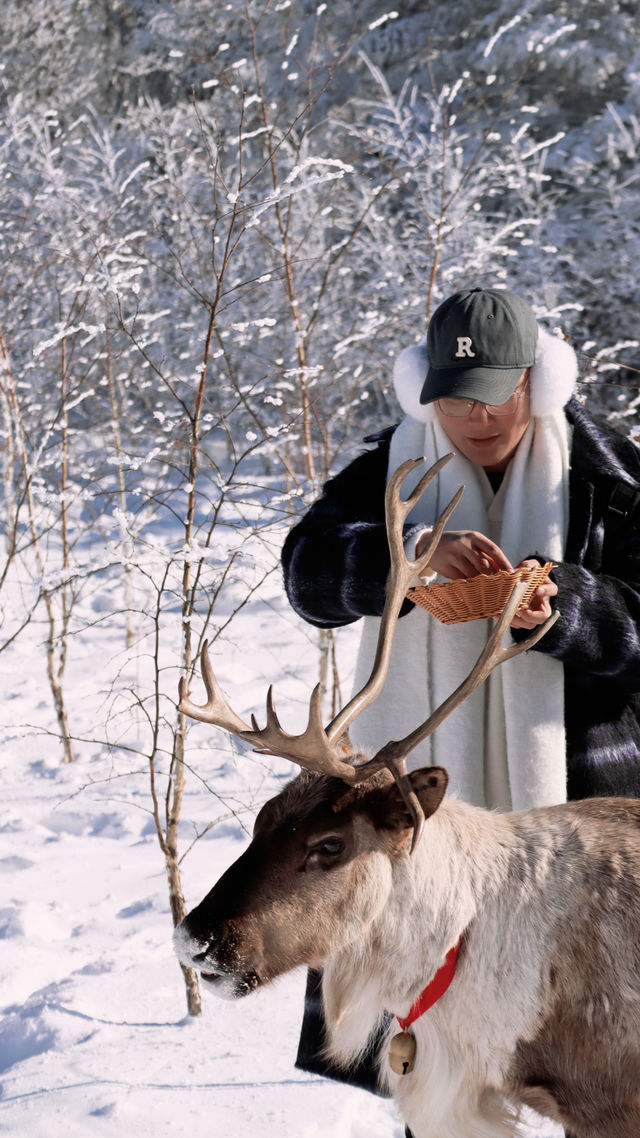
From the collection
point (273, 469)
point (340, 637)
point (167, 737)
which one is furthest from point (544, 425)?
point (273, 469)

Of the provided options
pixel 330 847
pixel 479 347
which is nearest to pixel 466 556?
pixel 479 347

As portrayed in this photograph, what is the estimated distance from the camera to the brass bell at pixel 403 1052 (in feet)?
5.75

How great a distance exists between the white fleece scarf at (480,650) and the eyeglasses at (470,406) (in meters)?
0.04

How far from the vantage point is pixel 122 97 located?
24.6m

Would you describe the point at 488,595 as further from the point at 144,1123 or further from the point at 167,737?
the point at 167,737

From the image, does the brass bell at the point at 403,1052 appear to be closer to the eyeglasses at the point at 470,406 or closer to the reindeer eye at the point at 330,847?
the reindeer eye at the point at 330,847

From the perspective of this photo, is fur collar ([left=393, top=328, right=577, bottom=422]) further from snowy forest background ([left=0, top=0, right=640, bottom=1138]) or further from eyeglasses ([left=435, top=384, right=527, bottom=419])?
snowy forest background ([left=0, top=0, right=640, bottom=1138])

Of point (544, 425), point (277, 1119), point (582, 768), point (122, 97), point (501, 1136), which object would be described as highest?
point (122, 97)

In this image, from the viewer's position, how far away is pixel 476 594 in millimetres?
1732

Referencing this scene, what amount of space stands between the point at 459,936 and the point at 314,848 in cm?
29

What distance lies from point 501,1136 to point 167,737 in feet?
13.0

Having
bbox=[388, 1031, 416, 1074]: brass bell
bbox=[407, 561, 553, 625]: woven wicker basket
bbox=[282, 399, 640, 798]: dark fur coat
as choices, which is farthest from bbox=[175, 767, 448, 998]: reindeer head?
bbox=[282, 399, 640, 798]: dark fur coat

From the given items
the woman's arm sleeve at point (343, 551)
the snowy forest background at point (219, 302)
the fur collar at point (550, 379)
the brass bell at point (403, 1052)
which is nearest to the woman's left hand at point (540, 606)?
the woman's arm sleeve at point (343, 551)

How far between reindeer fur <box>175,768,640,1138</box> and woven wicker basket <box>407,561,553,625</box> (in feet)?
1.05
